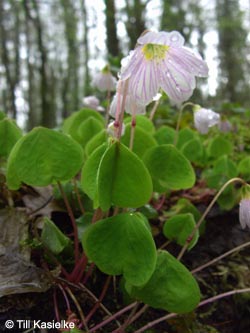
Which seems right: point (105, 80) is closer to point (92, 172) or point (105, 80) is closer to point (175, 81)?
point (175, 81)

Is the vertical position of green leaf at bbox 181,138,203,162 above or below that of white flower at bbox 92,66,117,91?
below

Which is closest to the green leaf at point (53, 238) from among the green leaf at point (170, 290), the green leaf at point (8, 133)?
the green leaf at point (170, 290)

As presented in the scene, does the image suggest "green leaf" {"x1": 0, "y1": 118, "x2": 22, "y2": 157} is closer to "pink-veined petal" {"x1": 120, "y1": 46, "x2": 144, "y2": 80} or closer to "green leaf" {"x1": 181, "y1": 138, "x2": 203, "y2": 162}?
"pink-veined petal" {"x1": 120, "y1": 46, "x2": 144, "y2": 80}

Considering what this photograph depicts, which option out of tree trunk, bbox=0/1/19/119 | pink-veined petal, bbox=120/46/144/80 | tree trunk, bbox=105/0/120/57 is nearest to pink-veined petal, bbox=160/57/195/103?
pink-veined petal, bbox=120/46/144/80

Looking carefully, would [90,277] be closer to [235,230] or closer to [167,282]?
[167,282]

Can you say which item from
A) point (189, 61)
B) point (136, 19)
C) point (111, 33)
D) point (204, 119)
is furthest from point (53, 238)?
point (136, 19)

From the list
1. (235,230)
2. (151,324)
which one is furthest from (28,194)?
(235,230)

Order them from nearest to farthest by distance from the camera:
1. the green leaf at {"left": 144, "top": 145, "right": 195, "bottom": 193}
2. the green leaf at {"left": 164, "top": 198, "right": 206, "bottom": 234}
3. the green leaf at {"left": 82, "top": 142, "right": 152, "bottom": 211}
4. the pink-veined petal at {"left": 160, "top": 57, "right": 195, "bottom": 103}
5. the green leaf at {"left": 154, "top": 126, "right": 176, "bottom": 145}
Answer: the green leaf at {"left": 82, "top": 142, "right": 152, "bottom": 211} < the pink-veined petal at {"left": 160, "top": 57, "right": 195, "bottom": 103} < the green leaf at {"left": 144, "top": 145, "right": 195, "bottom": 193} < the green leaf at {"left": 164, "top": 198, "right": 206, "bottom": 234} < the green leaf at {"left": 154, "top": 126, "right": 176, "bottom": 145}

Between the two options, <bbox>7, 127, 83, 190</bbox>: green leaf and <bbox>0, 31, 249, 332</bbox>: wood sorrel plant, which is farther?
<bbox>7, 127, 83, 190</bbox>: green leaf
